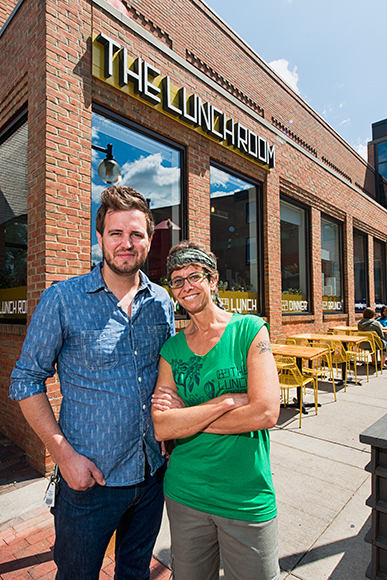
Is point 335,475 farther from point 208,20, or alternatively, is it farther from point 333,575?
point 208,20

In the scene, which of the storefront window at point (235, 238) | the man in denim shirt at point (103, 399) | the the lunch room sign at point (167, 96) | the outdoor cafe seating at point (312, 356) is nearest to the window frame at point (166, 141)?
the the lunch room sign at point (167, 96)

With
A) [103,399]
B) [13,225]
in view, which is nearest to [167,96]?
[13,225]

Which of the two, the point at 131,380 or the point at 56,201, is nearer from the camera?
the point at 131,380

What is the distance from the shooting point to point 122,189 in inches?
63.9

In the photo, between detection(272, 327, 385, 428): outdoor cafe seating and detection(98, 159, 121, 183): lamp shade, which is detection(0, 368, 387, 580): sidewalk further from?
detection(98, 159, 121, 183): lamp shade

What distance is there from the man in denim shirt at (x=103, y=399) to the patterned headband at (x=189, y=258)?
0.16 m

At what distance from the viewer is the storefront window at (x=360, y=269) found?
13058mm

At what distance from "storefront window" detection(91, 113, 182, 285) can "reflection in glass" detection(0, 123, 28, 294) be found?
985mm

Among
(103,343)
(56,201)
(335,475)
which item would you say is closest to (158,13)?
(56,201)

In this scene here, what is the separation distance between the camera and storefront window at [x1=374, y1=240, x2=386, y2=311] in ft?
49.7

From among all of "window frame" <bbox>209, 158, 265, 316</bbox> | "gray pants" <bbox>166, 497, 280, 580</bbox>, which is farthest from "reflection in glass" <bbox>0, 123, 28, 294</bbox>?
"window frame" <bbox>209, 158, 265, 316</bbox>

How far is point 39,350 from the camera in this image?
4.63ft

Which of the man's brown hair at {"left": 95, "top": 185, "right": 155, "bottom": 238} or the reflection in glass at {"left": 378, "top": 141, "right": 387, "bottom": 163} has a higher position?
the reflection in glass at {"left": 378, "top": 141, "right": 387, "bottom": 163}

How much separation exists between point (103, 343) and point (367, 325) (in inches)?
339
